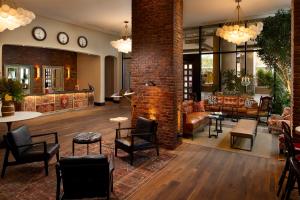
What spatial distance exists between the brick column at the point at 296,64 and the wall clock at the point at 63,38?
883 centimetres

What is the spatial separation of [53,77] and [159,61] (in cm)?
846

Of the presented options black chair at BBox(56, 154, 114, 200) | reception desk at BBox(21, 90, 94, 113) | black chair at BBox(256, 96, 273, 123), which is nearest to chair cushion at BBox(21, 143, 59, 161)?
black chair at BBox(56, 154, 114, 200)

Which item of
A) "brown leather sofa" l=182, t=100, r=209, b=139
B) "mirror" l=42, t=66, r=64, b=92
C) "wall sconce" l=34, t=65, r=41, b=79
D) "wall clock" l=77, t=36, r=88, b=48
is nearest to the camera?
"brown leather sofa" l=182, t=100, r=209, b=139

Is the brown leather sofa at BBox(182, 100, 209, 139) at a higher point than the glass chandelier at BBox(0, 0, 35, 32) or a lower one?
lower

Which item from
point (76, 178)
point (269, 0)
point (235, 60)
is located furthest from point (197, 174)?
point (235, 60)

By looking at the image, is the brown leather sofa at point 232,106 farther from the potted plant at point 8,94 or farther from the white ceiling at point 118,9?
the potted plant at point 8,94

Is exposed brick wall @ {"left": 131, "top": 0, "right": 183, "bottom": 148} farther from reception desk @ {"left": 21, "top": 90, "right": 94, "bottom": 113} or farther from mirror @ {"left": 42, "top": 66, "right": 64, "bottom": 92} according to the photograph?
mirror @ {"left": 42, "top": 66, "right": 64, "bottom": 92}

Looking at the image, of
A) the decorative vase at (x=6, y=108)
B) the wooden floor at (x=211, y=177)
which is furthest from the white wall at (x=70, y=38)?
the wooden floor at (x=211, y=177)

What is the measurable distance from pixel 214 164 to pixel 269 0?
5.88m

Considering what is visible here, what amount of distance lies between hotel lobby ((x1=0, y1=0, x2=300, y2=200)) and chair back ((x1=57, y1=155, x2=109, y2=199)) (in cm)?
1

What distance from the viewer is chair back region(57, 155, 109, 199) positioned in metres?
2.68

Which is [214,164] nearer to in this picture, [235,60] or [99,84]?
[235,60]

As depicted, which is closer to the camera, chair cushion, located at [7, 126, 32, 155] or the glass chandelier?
chair cushion, located at [7, 126, 32, 155]

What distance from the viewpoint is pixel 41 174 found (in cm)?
391
